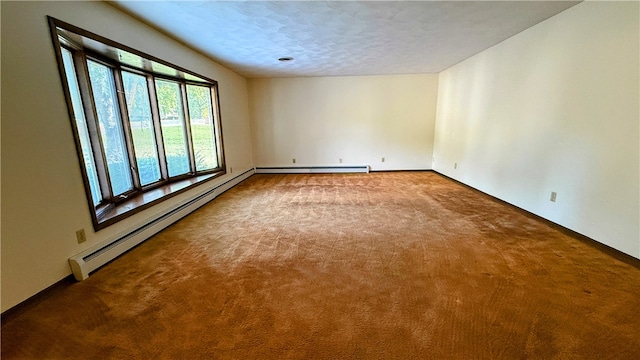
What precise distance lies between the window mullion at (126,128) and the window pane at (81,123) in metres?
0.55

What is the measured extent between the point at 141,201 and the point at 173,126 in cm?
155

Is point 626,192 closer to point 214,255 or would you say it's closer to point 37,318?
point 214,255

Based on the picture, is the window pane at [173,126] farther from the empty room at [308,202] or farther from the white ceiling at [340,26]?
the white ceiling at [340,26]

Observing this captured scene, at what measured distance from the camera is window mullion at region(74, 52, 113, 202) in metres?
2.38

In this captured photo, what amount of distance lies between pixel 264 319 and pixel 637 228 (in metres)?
3.12

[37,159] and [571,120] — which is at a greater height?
[571,120]

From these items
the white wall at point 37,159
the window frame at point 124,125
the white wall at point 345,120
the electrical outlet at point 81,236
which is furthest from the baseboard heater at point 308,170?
the electrical outlet at point 81,236

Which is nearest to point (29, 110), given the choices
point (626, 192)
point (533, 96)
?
point (626, 192)

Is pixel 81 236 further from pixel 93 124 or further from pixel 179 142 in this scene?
pixel 179 142

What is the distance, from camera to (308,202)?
396cm

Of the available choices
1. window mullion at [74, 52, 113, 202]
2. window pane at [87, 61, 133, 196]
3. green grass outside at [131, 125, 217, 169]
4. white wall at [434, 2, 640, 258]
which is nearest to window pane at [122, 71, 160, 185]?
green grass outside at [131, 125, 217, 169]

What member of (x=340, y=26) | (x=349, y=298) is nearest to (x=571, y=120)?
(x=340, y=26)

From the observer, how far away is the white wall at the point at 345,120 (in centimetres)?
601

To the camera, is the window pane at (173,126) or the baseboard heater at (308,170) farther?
the baseboard heater at (308,170)
